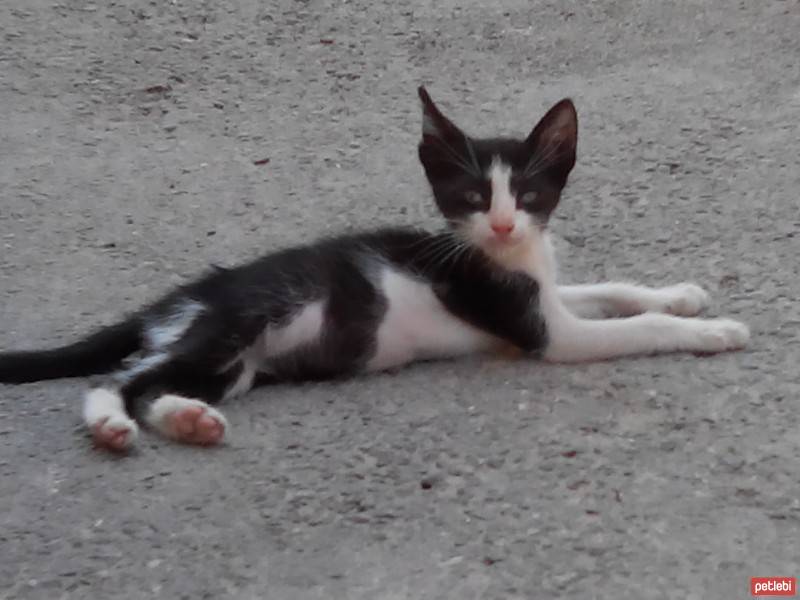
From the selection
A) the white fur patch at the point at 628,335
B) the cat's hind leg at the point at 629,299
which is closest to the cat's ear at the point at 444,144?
the white fur patch at the point at 628,335

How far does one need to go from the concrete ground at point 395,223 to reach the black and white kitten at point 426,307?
49mm

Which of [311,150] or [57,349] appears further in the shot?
[311,150]

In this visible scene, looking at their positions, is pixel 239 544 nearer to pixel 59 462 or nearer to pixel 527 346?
pixel 59 462

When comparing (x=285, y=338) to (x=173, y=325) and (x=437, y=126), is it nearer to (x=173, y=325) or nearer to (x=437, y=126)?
(x=173, y=325)

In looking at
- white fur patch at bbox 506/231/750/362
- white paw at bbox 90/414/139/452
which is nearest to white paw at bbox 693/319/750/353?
white fur patch at bbox 506/231/750/362

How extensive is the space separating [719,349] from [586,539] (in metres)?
0.54

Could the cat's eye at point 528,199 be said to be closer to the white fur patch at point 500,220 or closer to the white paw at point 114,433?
the white fur patch at point 500,220

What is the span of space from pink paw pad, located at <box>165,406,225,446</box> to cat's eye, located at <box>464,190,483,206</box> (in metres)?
0.52

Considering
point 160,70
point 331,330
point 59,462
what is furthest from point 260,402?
point 160,70

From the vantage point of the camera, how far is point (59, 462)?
57.4 inches

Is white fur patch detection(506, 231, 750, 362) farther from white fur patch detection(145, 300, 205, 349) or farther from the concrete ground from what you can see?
Result: white fur patch detection(145, 300, 205, 349)

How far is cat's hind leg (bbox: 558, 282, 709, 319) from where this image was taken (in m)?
1.80

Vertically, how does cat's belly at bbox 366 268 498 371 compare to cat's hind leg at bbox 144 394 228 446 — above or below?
above

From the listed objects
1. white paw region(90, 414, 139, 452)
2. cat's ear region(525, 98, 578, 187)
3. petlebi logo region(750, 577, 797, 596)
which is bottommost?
petlebi logo region(750, 577, 797, 596)
